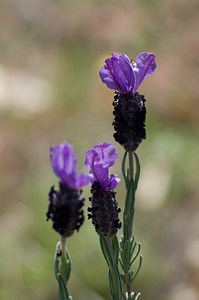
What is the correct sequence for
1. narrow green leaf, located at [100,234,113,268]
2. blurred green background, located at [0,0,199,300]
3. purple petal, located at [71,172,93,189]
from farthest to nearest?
blurred green background, located at [0,0,199,300] → narrow green leaf, located at [100,234,113,268] → purple petal, located at [71,172,93,189]

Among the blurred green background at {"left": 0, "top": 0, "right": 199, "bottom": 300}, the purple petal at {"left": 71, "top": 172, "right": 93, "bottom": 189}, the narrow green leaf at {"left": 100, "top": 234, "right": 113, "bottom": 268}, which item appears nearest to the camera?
the purple petal at {"left": 71, "top": 172, "right": 93, "bottom": 189}

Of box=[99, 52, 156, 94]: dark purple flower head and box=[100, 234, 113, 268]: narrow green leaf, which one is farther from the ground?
box=[99, 52, 156, 94]: dark purple flower head

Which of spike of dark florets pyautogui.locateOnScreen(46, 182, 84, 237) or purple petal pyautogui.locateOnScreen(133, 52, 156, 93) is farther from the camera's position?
purple petal pyautogui.locateOnScreen(133, 52, 156, 93)

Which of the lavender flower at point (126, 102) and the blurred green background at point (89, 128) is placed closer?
the lavender flower at point (126, 102)

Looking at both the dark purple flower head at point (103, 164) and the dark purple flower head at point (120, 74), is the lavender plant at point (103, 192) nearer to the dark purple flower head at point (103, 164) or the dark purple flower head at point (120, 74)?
the dark purple flower head at point (103, 164)

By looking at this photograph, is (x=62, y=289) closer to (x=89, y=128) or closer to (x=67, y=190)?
(x=67, y=190)

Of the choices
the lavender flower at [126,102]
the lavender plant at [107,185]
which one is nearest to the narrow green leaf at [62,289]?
the lavender plant at [107,185]

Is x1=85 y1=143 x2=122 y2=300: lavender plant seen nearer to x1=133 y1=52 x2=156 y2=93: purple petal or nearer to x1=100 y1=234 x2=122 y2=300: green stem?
x1=100 y1=234 x2=122 y2=300: green stem

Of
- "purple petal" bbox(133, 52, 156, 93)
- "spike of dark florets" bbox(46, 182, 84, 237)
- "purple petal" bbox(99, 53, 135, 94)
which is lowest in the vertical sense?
"spike of dark florets" bbox(46, 182, 84, 237)

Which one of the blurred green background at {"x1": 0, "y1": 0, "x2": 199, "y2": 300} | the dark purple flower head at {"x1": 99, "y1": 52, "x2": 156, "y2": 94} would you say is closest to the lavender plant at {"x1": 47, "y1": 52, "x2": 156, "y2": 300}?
the dark purple flower head at {"x1": 99, "y1": 52, "x2": 156, "y2": 94}
